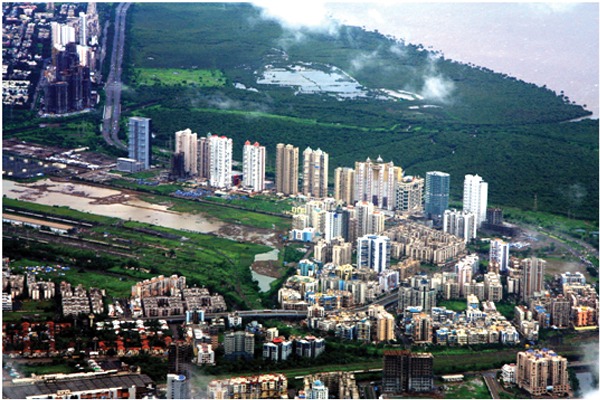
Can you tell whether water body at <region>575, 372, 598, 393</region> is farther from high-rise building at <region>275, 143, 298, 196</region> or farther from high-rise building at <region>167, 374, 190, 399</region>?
high-rise building at <region>275, 143, 298, 196</region>

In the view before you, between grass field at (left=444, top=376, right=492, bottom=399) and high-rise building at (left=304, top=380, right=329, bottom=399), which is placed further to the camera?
grass field at (left=444, top=376, right=492, bottom=399)

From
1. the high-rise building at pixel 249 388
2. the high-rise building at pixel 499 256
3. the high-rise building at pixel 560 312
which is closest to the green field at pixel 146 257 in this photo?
the high-rise building at pixel 249 388

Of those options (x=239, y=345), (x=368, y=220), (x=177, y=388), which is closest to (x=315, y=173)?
(x=368, y=220)

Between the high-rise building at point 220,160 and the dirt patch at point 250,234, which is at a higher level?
the high-rise building at point 220,160

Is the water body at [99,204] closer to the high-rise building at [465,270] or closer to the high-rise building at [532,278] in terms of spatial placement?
the high-rise building at [465,270]

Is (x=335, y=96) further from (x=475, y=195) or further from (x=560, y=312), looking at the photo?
(x=560, y=312)

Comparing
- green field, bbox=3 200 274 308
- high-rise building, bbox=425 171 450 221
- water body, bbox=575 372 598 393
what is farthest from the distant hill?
water body, bbox=575 372 598 393
